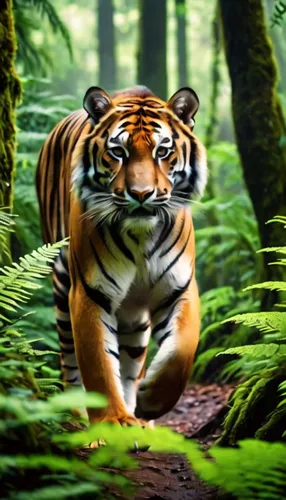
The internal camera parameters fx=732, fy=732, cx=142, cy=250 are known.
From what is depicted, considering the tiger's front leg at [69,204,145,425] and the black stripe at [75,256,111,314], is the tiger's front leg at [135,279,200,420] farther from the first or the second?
the black stripe at [75,256,111,314]

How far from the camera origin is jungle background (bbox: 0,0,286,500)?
216 cm

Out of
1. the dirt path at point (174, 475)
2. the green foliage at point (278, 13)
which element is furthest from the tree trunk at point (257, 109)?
the dirt path at point (174, 475)

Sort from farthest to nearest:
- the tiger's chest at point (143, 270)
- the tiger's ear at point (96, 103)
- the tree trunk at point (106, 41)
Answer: the tree trunk at point (106, 41) < the tiger's ear at point (96, 103) < the tiger's chest at point (143, 270)

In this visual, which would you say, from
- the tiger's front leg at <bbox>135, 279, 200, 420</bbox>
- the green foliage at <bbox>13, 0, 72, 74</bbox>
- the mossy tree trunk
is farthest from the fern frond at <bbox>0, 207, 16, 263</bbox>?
the mossy tree trunk

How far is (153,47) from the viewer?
41.9 feet

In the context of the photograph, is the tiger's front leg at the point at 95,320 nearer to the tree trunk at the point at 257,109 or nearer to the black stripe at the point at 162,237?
the black stripe at the point at 162,237

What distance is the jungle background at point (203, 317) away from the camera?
2.16 metres

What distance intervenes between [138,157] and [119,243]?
1.89 ft

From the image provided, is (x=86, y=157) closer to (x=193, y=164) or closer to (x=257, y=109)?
(x=193, y=164)

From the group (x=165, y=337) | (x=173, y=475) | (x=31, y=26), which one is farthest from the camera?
(x=31, y=26)

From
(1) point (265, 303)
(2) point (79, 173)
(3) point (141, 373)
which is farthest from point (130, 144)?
(1) point (265, 303)

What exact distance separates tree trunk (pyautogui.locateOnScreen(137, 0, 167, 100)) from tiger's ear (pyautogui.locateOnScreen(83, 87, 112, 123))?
751 centimetres

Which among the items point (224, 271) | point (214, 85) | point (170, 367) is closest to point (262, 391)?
point (170, 367)

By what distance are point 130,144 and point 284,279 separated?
7.31 feet
